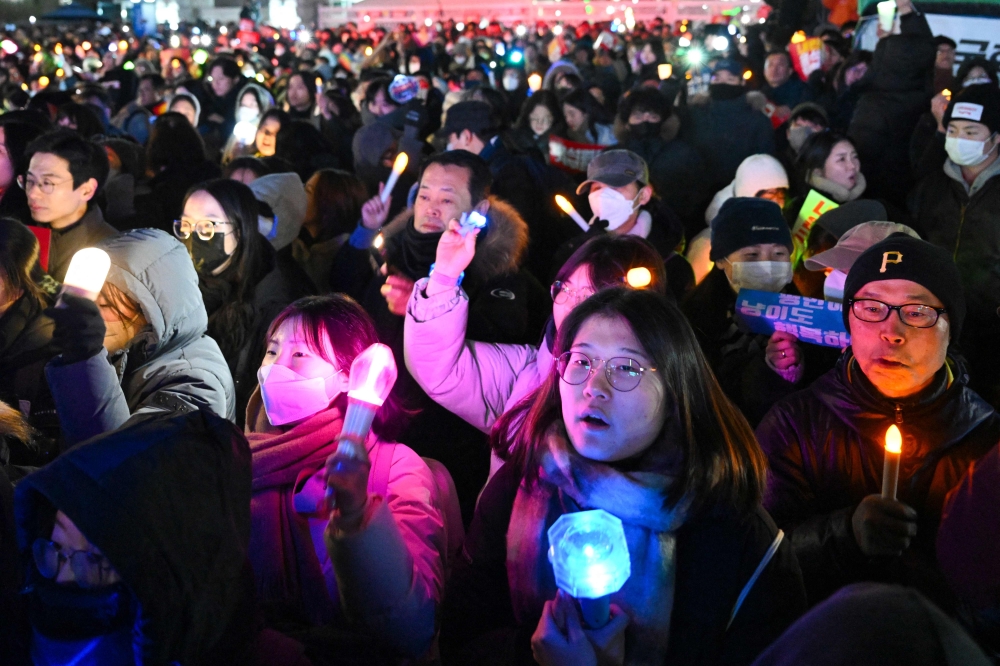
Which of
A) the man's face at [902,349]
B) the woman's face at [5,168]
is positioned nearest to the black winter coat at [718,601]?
the man's face at [902,349]

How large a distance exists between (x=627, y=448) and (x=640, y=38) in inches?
578

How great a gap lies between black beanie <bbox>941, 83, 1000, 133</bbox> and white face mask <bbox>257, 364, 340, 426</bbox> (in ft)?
13.4

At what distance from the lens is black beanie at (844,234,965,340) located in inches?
92.7

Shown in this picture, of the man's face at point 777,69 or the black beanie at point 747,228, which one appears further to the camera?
the man's face at point 777,69

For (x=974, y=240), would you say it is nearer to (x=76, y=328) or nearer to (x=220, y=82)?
(x=76, y=328)

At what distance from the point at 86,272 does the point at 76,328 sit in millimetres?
173

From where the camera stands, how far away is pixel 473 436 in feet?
10.3

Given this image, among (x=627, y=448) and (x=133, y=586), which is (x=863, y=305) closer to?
(x=627, y=448)

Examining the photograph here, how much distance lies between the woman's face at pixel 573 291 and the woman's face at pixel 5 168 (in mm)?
3910

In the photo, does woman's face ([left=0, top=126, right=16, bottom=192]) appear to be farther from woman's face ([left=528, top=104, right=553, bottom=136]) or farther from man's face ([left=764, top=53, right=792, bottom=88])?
man's face ([left=764, top=53, right=792, bottom=88])

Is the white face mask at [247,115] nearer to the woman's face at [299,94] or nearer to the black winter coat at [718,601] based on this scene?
the woman's face at [299,94]

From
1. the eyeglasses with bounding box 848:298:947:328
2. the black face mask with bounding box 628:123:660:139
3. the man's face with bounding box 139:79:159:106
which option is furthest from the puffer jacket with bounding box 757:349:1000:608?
the man's face with bounding box 139:79:159:106

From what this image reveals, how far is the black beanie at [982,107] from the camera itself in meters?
4.64

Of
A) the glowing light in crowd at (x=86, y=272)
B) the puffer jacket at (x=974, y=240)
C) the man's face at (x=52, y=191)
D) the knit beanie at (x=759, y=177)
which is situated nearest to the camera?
the glowing light in crowd at (x=86, y=272)
